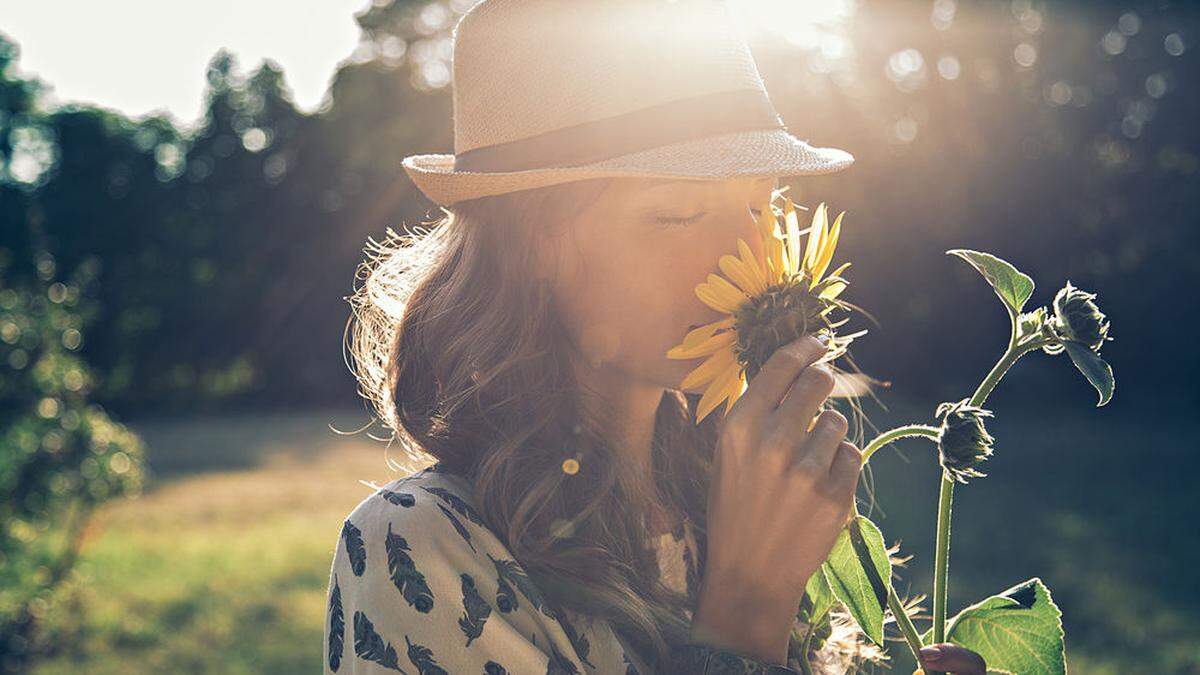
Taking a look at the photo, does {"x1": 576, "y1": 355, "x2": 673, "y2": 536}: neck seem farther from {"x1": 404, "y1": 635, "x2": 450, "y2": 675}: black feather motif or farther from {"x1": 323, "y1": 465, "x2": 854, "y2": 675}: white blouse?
{"x1": 404, "y1": 635, "x2": 450, "y2": 675}: black feather motif

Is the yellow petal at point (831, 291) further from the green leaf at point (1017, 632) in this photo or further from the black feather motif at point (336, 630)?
the black feather motif at point (336, 630)

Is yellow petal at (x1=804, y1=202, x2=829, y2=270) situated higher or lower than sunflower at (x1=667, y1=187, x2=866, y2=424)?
higher

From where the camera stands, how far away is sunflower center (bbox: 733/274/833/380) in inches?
50.8

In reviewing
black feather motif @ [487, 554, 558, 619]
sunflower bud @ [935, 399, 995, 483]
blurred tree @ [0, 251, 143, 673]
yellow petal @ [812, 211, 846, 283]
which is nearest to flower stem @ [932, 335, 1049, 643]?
sunflower bud @ [935, 399, 995, 483]

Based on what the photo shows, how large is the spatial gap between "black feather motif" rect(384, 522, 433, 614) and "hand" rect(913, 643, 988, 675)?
568mm

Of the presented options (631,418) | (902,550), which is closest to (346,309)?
(902,550)

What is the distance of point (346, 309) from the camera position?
2192 centimetres

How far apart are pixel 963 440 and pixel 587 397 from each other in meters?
0.57

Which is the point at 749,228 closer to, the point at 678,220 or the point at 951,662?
the point at 678,220

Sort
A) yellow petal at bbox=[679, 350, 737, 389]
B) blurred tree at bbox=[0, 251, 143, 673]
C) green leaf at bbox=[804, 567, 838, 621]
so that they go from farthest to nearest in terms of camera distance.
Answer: blurred tree at bbox=[0, 251, 143, 673], green leaf at bbox=[804, 567, 838, 621], yellow petal at bbox=[679, 350, 737, 389]

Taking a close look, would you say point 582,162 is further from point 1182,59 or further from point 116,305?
point 116,305

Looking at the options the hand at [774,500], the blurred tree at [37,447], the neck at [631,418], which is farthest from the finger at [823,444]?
the blurred tree at [37,447]

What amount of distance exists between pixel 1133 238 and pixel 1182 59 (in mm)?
2470

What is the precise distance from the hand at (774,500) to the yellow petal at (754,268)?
0.08 metres
